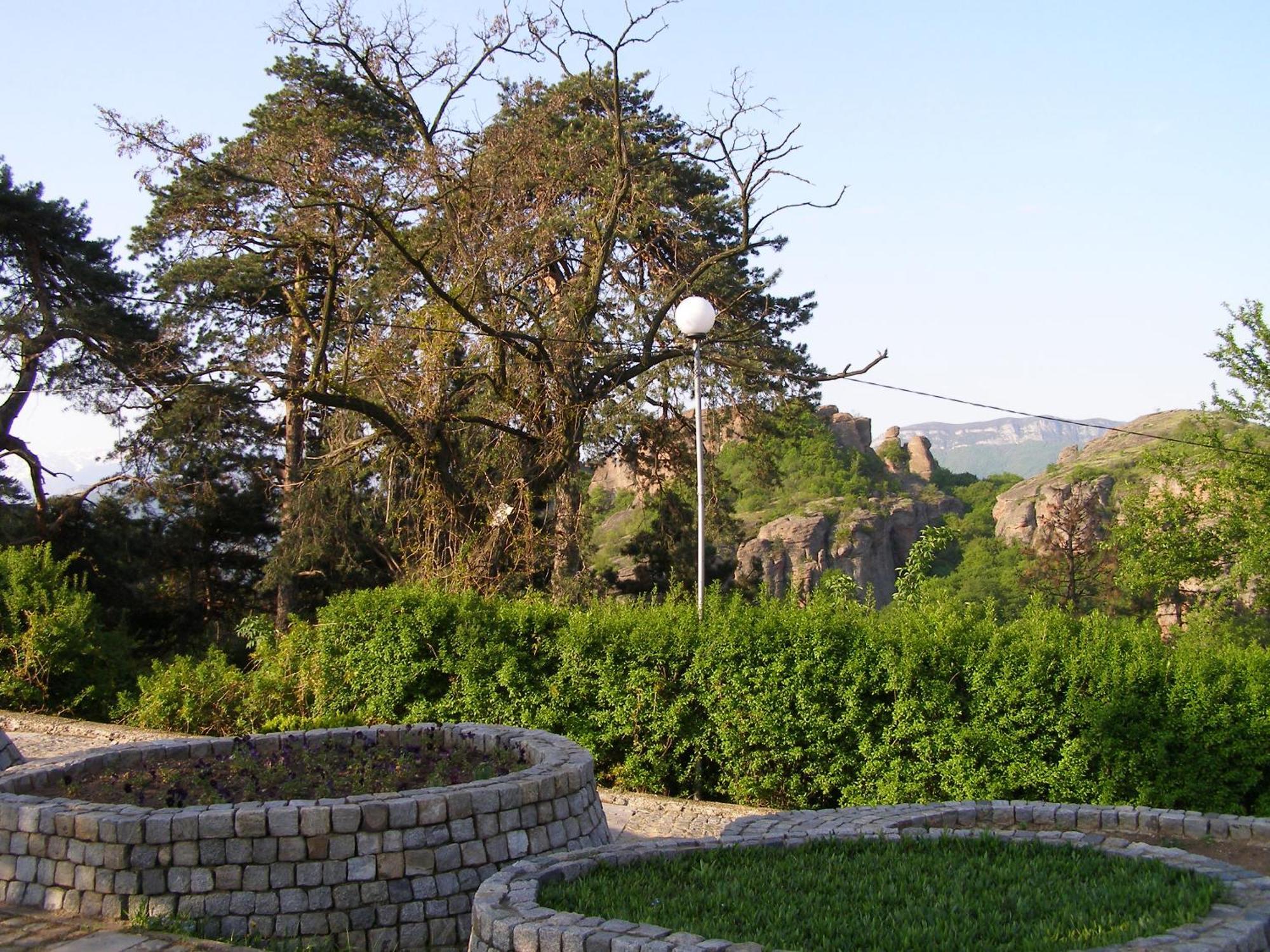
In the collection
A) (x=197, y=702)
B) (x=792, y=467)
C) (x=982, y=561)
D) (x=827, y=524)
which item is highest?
(x=792, y=467)

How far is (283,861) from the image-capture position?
19.5 ft

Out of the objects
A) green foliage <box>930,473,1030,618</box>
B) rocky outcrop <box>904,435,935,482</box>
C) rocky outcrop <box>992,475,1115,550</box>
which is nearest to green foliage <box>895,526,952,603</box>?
green foliage <box>930,473,1030,618</box>

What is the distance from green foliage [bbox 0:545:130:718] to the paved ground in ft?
1.96

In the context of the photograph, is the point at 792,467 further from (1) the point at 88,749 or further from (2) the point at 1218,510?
(1) the point at 88,749

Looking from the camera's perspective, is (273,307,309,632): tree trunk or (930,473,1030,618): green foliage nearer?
(273,307,309,632): tree trunk

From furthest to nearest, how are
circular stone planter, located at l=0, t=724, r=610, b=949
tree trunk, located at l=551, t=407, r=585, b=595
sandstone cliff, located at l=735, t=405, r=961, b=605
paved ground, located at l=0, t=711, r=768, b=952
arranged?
1. sandstone cliff, located at l=735, t=405, r=961, b=605
2. tree trunk, located at l=551, t=407, r=585, b=595
3. circular stone planter, located at l=0, t=724, r=610, b=949
4. paved ground, located at l=0, t=711, r=768, b=952

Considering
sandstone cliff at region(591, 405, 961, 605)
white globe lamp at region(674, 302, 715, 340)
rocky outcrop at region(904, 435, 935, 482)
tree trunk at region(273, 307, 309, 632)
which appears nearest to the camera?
white globe lamp at region(674, 302, 715, 340)

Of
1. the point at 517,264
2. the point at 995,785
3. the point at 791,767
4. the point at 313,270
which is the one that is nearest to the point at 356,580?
the point at 313,270

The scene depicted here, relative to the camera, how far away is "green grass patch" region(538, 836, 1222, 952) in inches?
172

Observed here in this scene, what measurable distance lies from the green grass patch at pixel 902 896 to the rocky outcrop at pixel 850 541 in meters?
36.2

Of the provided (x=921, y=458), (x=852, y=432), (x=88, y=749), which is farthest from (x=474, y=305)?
(x=921, y=458)

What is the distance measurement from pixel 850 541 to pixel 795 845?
46.0 metres

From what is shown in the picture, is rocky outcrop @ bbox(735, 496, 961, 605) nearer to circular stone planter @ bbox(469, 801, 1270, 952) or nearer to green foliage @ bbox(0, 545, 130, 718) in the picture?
green foliage @ bbox(0, 545, 130, 718)

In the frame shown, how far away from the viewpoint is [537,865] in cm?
556
